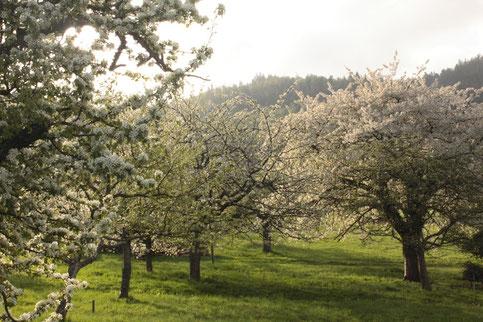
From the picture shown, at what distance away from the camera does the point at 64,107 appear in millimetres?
6707

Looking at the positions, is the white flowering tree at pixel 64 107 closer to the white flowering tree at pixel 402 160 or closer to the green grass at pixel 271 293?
the green grass at pixel 271 293

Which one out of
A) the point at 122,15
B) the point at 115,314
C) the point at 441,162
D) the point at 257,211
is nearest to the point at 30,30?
the point at 122,15

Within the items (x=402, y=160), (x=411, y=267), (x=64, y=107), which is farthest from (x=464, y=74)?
(x=64, y=107)

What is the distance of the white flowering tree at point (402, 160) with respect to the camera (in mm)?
19906

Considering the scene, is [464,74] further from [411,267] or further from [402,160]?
[402,160]

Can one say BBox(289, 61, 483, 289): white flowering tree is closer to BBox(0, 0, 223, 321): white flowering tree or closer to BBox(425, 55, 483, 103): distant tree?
BBox(0, 0, 223, 321): white flowering tree

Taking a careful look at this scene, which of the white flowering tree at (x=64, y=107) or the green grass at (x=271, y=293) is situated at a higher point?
the white flowering tree at (x=64, y=107)

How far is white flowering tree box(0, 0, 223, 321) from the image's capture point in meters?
6.23

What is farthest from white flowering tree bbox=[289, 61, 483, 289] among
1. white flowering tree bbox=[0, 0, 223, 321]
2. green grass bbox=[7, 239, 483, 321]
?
white flowering tree bbox=[0, 0, 223, 321]

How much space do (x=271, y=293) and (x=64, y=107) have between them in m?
19.2

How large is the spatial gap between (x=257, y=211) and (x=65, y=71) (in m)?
11.1

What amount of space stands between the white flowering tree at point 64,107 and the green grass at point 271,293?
10.4 meters

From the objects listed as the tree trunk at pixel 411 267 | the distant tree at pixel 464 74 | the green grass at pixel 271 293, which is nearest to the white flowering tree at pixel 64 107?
the green grass at pixel 271 293

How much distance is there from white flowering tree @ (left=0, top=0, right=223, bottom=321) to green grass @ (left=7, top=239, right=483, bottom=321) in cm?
1039
